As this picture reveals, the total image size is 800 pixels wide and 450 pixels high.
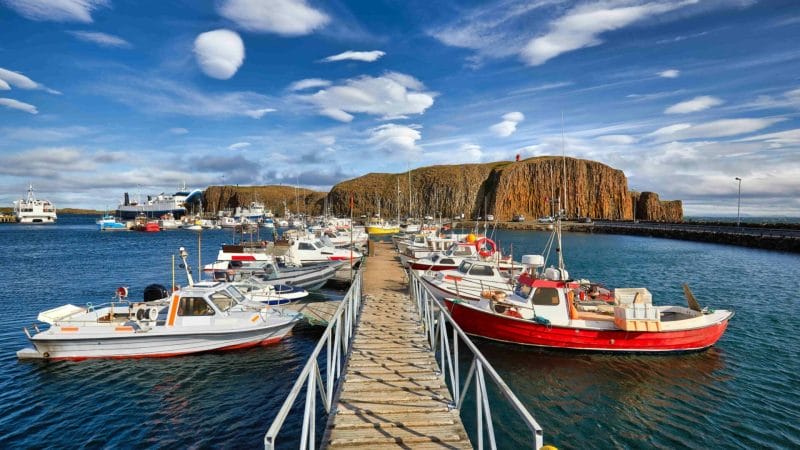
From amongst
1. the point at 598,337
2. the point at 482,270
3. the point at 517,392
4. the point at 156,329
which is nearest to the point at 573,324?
the point at 598,337

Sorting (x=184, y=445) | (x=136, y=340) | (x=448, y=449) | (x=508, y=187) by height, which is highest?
(x=508, y=187)

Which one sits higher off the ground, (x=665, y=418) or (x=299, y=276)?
(x=299, y=276)

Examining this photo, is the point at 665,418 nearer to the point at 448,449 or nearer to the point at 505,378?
the point at 505,378

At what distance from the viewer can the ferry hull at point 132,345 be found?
1448 centimetres

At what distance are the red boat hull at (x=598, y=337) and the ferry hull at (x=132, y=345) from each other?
990 centimetres

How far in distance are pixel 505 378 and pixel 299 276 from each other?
15946 millimetres

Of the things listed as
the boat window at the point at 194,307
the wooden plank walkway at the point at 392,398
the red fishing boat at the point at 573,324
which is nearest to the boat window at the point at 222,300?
the boat window at the point at 194,307

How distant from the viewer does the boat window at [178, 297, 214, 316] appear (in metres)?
15.1

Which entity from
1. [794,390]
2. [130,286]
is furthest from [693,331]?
[130,286]

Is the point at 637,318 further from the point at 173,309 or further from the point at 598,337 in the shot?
the point at 173,309

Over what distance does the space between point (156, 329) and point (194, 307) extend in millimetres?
1416

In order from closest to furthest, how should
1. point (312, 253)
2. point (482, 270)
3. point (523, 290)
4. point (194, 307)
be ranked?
point (194, 307)
point (523, 290)
point (482, 270)
point (312, 253)

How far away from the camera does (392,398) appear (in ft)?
25.8

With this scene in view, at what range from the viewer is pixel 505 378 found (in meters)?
13.7
